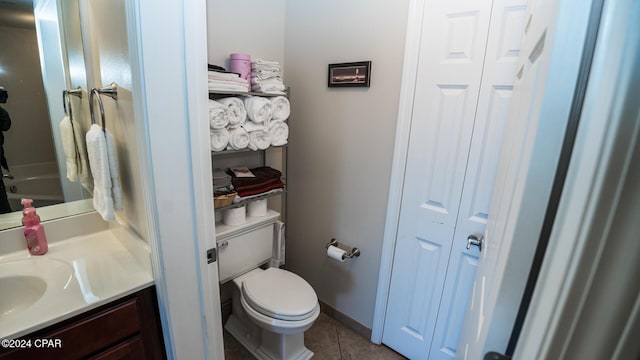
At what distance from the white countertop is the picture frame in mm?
1285

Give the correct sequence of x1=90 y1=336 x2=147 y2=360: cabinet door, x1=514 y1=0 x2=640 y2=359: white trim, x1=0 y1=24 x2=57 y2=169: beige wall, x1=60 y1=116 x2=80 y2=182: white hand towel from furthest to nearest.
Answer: x1=60 y1=116 x2=80 y2=182: white hand towel → x1=0 y1=24 x2=57 y2=169: beige wall → x1=90 y1=336 x2=147 y2=360: cabinet door → x1=514 y1=0 x2=640 y2=359: white trim

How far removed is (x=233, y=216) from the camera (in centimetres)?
160

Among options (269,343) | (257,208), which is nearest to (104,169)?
(257,208)

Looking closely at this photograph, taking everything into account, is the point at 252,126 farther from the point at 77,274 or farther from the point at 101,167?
the point at 77,274

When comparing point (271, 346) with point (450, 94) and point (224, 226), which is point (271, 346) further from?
point (450, 94)

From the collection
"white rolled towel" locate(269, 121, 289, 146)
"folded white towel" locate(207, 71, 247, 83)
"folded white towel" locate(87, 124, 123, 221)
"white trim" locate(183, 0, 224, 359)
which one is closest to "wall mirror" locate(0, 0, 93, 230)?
"folded white towel" locate(87, 124, 123, 221)

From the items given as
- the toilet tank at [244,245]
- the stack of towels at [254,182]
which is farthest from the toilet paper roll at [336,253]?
the stack of towels at [254,182]

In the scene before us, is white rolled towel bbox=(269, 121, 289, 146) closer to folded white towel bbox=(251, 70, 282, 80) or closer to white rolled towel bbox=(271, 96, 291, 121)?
white rolled towel bbox=(271, 96, 291, 121)

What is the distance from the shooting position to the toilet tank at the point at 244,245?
157cm

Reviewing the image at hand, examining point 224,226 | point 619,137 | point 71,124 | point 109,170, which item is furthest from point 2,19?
point 619,137

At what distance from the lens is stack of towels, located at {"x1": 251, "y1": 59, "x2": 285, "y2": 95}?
156cm

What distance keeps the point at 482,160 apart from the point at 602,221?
1030mm

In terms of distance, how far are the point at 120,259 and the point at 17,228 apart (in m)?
0.45

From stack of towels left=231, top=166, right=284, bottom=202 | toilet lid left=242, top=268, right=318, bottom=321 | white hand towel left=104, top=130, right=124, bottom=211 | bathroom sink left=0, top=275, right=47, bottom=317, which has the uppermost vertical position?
white hand towel left=104, top=130, right=124, bottom=211
